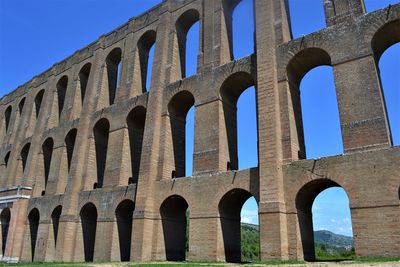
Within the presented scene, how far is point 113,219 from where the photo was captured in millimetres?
18906

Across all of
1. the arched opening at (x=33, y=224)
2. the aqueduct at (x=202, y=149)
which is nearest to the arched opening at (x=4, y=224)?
the aqueduct at (x=202, y=149)

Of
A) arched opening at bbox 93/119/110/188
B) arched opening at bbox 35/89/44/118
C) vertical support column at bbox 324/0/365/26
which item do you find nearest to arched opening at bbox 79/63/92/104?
arched opening at bbox 93/119/110/188

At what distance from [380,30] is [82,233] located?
59.2ft

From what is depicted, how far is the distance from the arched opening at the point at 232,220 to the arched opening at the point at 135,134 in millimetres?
6956

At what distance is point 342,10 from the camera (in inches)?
585

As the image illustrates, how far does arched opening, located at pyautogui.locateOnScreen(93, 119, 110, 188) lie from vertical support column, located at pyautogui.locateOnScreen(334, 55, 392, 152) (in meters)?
14.3

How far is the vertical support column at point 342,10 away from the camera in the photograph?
14406 millimetres

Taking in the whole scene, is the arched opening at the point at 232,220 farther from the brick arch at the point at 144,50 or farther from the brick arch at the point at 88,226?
the brick arch at the point at 144,50

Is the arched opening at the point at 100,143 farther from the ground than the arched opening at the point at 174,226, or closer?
farther from the ground

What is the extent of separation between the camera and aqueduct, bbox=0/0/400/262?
1288 centimetres

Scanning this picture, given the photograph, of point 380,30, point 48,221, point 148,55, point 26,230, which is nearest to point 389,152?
point 380,30

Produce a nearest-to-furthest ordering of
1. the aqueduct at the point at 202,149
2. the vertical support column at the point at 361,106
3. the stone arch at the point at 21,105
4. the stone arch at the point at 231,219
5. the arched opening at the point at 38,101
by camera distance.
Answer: the vertical support column at the point at 361,106
the aqueduct at the point at 202,149
the stone arch at the point at 231,219
the arched opening at the point at 38,101
the stone arch at the point at 21,105

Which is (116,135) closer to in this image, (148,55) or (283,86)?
(148,55)

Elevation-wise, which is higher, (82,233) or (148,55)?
(148,55)
